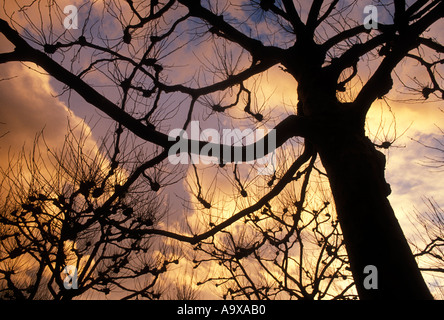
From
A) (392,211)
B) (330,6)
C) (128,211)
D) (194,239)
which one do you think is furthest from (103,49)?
(392,211)

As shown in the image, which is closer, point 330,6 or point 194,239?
point 194,239

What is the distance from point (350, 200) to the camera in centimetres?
213

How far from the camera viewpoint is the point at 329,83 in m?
3.15

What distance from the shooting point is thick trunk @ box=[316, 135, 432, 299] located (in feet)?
5.65

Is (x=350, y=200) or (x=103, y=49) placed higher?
(x=103, y=49)

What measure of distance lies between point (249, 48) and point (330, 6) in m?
1.42

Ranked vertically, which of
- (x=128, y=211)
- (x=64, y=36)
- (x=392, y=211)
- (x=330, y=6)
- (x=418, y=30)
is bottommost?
(x=392, y=211)

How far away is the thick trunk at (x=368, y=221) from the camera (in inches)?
67.8

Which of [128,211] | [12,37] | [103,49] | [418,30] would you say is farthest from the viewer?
[128,211]

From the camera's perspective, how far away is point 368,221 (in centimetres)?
197

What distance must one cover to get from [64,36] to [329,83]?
149 inches
